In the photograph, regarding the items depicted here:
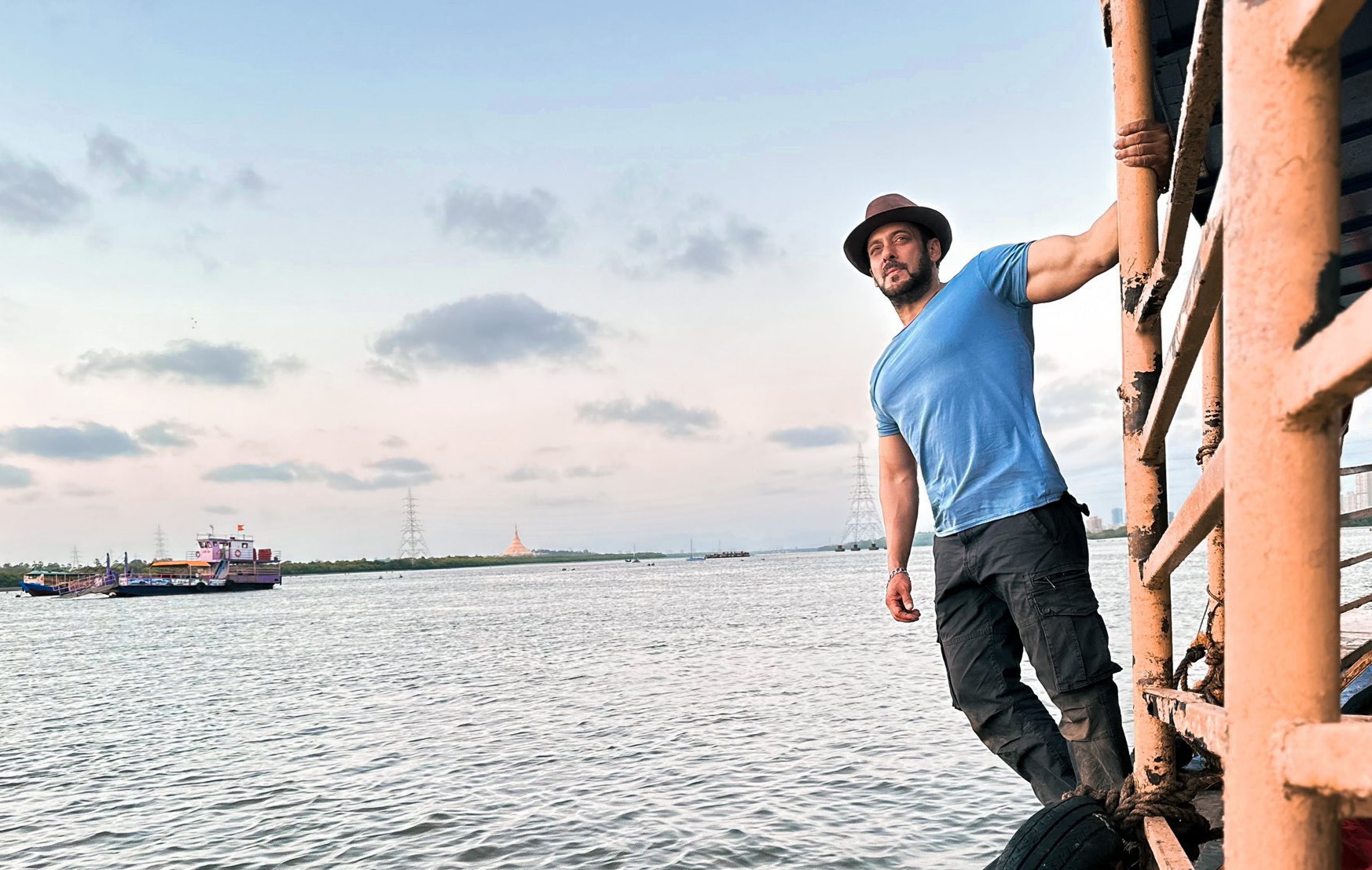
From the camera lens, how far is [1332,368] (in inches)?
38.2

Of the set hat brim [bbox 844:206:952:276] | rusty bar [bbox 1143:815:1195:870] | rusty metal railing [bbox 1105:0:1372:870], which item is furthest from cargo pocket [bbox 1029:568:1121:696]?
rusty metal railing [bbox 1105:0:1372:870]

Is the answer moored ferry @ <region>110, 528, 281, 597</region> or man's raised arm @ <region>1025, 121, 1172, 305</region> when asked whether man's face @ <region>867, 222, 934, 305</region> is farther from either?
moored ferry @ <region>110, 528, 281, 597</region>

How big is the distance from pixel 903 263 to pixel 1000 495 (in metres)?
1.00

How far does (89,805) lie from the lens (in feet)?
37.1

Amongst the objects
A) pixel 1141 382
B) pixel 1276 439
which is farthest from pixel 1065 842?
pixel 1276 439

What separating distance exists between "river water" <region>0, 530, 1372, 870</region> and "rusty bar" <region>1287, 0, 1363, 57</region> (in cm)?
792

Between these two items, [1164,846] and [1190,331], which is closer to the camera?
[1190,331]

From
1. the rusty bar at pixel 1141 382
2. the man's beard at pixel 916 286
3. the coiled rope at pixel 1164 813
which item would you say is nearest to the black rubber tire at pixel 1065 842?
the coiled rope at pixel 1164 813

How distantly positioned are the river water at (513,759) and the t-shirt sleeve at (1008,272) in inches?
238

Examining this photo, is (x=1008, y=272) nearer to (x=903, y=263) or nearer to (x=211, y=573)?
(x=903, y=263)

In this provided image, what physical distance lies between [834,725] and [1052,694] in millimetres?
11434

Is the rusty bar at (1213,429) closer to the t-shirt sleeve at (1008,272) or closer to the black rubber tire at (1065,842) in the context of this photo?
the t-shirt sleeve at (1008,272)

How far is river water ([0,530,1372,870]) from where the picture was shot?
895 centimetres

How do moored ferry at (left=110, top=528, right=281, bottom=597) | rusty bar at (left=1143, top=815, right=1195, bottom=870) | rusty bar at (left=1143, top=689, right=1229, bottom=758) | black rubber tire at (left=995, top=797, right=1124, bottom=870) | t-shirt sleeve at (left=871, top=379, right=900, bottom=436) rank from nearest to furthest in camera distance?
rusty bar at (left=1143, top=689, right=1229, bottom=758) → rusty bar at (left=1143, top=815, right=1195, bottom=870) → black rubber tire at (left=995, top=797, right=1124, bottom=870) → t-shirt sleeve at (left=871, top=379, right=900, bottom=436) → moored ferry at (left=110, top=528, right=281, bottom=597)
